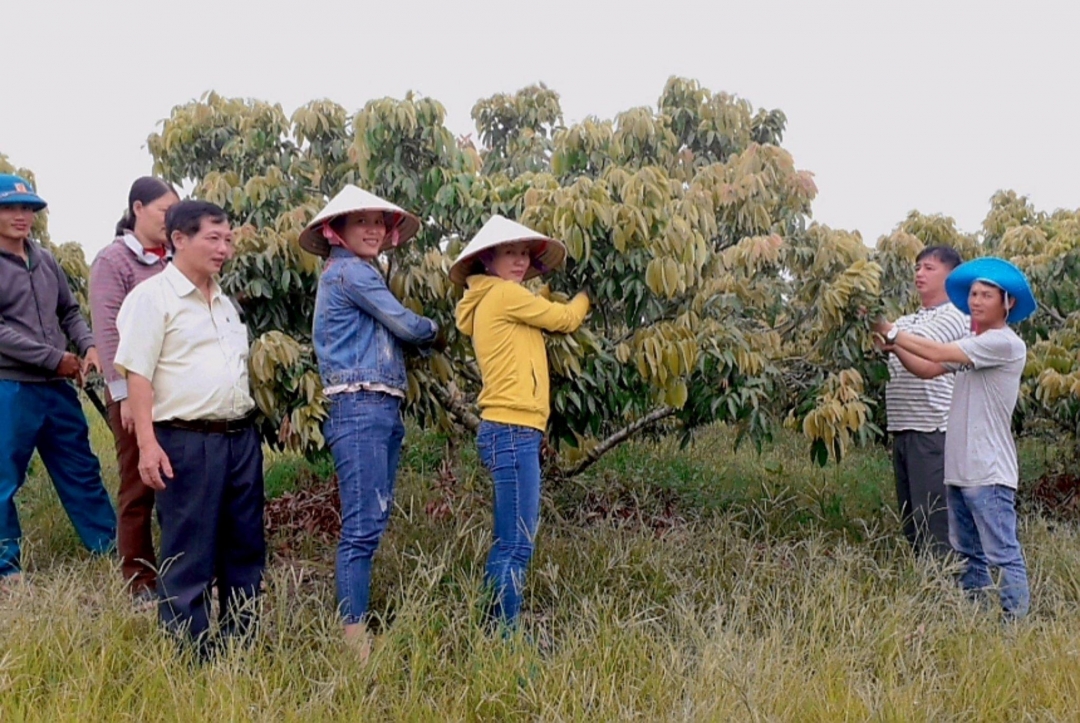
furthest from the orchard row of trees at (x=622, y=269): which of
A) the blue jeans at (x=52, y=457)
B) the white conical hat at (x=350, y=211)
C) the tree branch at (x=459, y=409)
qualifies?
the blue jeans at (x=52, y=457)

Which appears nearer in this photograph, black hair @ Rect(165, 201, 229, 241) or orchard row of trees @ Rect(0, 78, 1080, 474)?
black hair @ Rect(165, 201, 229, 241)

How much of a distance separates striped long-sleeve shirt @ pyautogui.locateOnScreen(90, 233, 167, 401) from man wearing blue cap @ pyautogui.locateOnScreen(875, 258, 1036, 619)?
Result: 306 centimetres

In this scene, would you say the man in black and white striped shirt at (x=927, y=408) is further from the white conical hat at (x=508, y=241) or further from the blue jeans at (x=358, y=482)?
the blue jeans at (x=358, y=482)

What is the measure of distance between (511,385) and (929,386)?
193 cm

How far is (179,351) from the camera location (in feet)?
9.43

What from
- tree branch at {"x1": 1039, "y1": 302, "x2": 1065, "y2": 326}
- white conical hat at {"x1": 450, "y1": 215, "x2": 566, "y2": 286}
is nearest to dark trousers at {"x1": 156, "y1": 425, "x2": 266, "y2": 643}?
white conical hat at {"x1": 450, "y1": 215, "x2": 566, "y2": 286}

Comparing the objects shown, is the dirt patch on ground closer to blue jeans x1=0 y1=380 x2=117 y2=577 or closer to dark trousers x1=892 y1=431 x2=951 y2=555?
dark trousers x1=892 y1=431 x2=951 y2=555

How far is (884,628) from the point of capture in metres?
3.21

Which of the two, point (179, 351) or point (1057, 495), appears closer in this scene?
point (179, 351)

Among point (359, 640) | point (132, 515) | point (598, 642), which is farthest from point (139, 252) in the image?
point (598, 642)

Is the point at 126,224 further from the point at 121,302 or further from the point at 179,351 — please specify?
the point at 179,351

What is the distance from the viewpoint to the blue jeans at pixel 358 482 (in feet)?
9.95

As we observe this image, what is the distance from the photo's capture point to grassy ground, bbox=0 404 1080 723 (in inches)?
105

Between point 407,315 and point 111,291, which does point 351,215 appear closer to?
point 407,315
